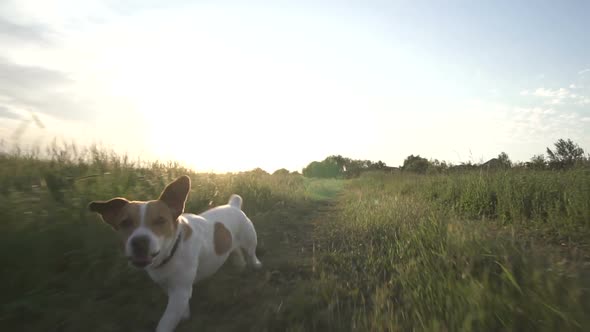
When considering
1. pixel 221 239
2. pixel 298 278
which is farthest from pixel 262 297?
pixel 221 239

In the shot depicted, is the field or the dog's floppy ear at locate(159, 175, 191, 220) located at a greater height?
the dog's floppy ear at locate(159, 175, 191, 220)

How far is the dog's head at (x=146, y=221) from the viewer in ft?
8.00

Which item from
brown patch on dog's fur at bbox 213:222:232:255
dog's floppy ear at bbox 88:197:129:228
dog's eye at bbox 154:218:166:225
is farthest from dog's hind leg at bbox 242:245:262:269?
dog's floppy ear at bbox 88:197:129:228

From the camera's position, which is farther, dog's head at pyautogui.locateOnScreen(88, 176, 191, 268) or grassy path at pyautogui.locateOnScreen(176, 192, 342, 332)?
grassy path at pyautogui.locateOnScreen(176, 192, 342, 332)

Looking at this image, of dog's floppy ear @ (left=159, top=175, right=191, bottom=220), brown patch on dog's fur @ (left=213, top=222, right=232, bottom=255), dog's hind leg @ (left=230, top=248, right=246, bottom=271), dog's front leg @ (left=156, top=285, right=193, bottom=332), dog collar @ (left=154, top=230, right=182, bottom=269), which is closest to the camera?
dog's front leg @ (left=156, top=285, right=193, bottom=332)

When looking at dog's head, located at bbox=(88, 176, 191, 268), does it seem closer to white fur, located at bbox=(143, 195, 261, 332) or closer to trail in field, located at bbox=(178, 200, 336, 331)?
white fur, located at bbox=(143, 195, 261, 332)

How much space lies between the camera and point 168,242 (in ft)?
8.86

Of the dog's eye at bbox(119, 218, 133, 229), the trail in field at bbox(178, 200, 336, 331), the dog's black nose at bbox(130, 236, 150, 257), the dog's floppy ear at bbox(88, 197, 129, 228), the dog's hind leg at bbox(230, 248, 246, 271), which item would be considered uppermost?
the dog's floppy ear at bbox(88, 197, 129, 228)

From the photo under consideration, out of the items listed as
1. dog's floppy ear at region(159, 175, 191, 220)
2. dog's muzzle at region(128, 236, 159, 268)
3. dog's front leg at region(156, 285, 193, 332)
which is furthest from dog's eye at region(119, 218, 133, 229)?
dog's front leg at region(156, 285, 193, 332)

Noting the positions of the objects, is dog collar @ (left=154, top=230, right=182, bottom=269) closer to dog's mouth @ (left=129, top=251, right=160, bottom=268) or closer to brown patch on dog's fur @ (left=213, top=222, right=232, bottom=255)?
dog's mouth @ (left=129, top=251, right=160, bottom=268)

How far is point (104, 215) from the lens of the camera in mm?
2812

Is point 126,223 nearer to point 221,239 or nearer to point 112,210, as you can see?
point 112,210

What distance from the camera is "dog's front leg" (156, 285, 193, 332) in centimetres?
243

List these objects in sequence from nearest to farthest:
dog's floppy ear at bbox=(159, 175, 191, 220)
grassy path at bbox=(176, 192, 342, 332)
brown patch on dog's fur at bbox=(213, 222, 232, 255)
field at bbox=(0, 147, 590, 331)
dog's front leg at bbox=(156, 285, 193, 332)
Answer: field at bbox=(0, 147, 590, 331)
dog's front leg at bbox=(156, 285, 193, 332)
grassy path at bbox=(176, 192, 342, 332)
dog's floppy ear at bbox=(159, 175, 191, 220)
brown patch on dog's fur at bbox=(213, 222, 232, 255)
